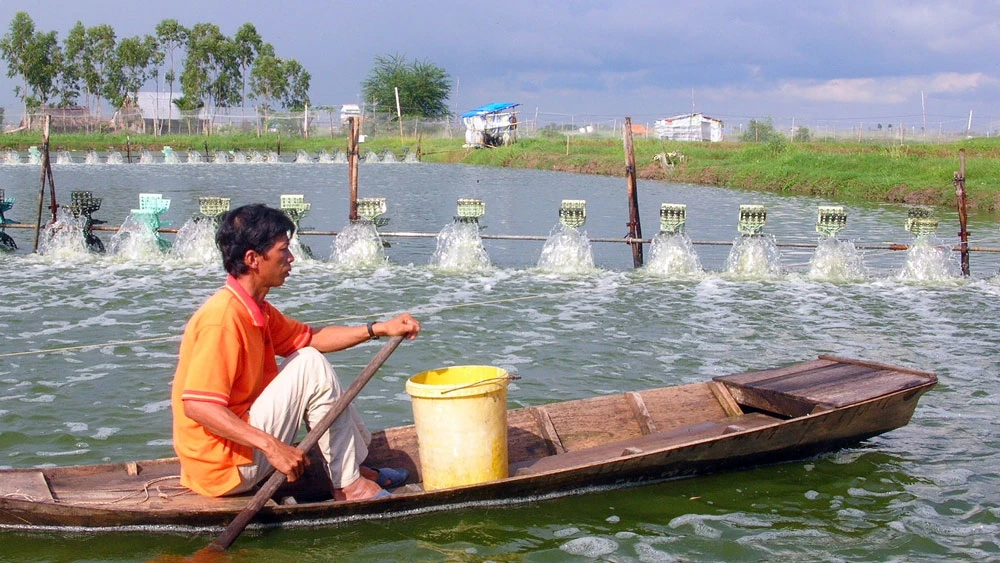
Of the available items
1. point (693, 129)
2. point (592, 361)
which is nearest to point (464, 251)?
point (592, 361)

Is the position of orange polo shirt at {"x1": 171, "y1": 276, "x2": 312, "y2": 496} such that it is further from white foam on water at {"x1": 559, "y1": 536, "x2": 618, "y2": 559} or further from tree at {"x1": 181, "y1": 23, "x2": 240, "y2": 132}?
tree at {"x1": 181, "y1": 23, "x2": 240, "y2": 132}

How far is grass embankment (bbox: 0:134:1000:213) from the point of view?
29188mm

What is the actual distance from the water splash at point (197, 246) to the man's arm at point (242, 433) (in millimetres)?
12281

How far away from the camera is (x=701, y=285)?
567 inches

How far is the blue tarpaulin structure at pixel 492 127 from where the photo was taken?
57.9 meters

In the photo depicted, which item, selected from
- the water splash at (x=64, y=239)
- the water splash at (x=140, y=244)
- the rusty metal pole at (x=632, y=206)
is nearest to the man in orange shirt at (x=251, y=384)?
the rusty metal pole at (x=632, y=206)

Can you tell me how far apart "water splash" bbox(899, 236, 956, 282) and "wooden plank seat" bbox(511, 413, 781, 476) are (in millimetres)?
9053

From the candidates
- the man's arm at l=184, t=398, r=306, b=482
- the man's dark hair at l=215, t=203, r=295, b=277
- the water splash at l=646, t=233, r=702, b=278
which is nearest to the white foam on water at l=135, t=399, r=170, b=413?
the man's arm at l=184, t=398, r=306, b=482

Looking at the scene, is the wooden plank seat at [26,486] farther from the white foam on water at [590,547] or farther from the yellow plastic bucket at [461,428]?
the white foam on water at [590,547]

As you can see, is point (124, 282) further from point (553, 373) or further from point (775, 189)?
point (775, 189)

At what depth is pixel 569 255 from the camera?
625 inches

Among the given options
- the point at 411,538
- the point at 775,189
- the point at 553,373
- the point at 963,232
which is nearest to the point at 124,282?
the point at 553,373

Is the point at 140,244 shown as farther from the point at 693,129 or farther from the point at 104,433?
the point at 693,129

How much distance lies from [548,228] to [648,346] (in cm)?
1232
